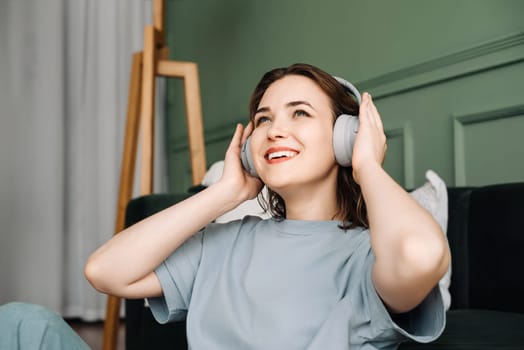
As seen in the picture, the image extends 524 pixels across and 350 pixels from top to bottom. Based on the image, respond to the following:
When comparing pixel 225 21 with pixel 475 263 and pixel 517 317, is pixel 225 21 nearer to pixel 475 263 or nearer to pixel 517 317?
pixel 475 263

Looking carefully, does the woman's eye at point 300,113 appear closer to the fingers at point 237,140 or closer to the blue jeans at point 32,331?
the fingers at point 237,140

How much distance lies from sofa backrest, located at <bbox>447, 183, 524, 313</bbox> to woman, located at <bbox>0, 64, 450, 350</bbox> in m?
0.51

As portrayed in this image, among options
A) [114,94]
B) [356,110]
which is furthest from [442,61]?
[114,94]

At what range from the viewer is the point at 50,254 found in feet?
10.8

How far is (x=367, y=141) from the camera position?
973mm

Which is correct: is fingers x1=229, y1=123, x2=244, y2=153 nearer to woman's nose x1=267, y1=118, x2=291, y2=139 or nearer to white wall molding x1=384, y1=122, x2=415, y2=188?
woman's nose x1=267, y1=118, x2=291, y2=139

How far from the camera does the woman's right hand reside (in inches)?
45.8

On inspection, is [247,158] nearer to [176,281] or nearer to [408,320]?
[176,281]

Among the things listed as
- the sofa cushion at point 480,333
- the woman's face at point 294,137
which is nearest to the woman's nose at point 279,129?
the woman's face at point 294,137

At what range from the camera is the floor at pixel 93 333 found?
2.80m

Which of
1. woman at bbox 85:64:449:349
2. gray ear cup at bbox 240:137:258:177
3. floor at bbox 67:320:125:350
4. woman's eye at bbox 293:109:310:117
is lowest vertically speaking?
floor at bbox 67:320:125:350

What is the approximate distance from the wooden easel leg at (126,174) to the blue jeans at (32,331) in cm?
156

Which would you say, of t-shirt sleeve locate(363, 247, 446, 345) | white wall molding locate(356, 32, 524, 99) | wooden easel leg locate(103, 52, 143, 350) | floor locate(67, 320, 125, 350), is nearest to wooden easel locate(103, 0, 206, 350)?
wooden easel leg locate(103, 52, 143, 350)

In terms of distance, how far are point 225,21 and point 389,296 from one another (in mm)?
2776
